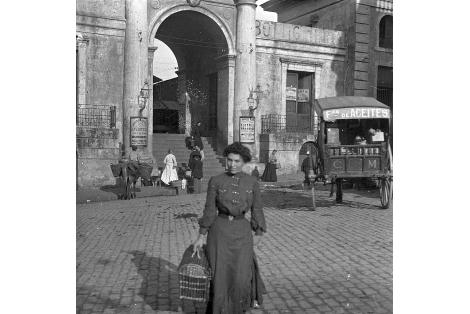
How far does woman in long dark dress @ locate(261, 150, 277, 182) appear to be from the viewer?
49.4 ft

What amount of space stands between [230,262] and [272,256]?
98.2 inches

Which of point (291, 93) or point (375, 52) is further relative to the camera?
point (375, 52)

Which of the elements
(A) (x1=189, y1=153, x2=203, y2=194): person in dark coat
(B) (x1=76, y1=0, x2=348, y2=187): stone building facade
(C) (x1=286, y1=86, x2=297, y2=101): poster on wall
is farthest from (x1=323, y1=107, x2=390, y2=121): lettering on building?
(C) (x1=286, y1=86, x2=297, y2=101): poster on wall

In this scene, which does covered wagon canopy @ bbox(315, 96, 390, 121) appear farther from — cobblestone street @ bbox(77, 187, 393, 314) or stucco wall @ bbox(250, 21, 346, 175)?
stucco wall @ bbox(250, 21, 346, 175)

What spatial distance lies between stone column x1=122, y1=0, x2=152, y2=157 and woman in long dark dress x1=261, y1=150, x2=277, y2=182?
376 cm

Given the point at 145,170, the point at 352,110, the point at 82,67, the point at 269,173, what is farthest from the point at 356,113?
the point at 82,67

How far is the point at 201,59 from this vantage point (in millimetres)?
19234

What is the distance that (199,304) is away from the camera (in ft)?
15.0

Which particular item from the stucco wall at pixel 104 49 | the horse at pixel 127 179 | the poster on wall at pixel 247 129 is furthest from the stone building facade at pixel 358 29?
the horse at pixel 127 179

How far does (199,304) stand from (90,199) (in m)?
7.05

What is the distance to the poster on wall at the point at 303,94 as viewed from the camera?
2112 cm

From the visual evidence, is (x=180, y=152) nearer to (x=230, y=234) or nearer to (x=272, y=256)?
(x=272, y=256)

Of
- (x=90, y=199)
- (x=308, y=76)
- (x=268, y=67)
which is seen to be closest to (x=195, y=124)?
(x=268, y=67)
